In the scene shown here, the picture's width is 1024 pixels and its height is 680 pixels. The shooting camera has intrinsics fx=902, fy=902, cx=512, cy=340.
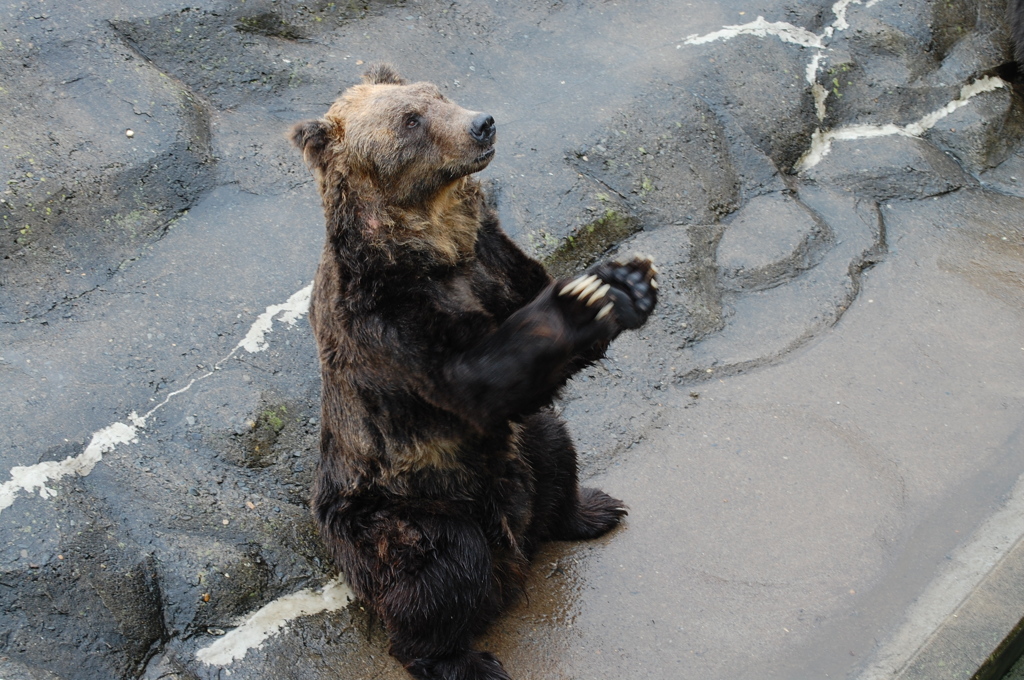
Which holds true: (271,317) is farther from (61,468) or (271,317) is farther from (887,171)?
(887,171)

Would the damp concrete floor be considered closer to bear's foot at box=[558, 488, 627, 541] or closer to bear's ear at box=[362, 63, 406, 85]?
bear's foot at box=[558, 488, 627, 541]

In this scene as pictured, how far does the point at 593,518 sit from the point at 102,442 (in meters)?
2.17

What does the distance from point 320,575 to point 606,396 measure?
1763 mm

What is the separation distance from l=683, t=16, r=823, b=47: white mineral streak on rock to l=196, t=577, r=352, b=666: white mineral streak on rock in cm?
448

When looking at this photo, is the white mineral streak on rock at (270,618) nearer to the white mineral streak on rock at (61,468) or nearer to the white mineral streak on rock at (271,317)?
the white mineral streak on rock at (61,468)

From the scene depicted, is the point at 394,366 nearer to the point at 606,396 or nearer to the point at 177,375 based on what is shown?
the point at 177,375

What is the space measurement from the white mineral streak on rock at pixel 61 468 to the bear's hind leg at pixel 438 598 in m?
1.32

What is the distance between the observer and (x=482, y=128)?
3293mm

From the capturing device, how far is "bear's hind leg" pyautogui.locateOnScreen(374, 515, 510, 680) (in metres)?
3.50

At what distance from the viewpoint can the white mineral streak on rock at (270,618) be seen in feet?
11.8

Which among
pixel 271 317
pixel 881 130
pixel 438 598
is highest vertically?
pixel 881 130

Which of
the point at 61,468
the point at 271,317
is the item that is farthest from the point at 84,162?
the point at 61,468

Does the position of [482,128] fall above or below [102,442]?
above

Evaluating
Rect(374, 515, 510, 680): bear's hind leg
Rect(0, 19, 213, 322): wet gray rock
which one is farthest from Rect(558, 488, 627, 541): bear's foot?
Rect(0, 19, 213, 322): wet gray rock
